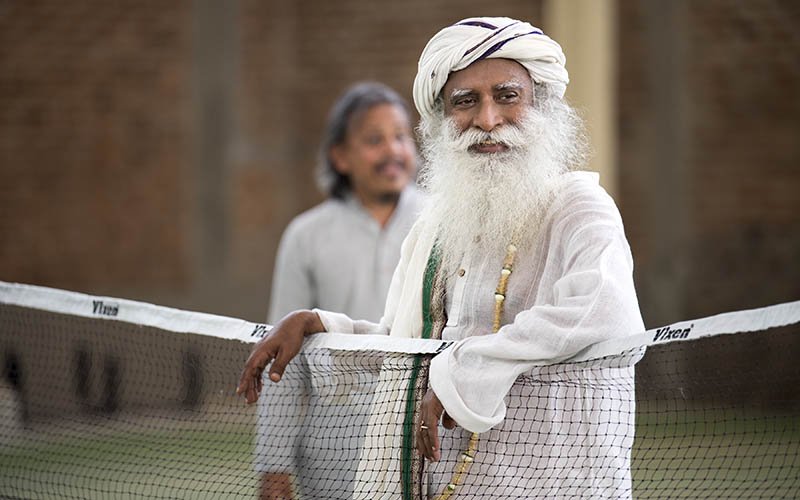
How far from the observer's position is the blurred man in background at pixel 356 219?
4551mm

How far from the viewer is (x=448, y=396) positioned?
8.02 ft

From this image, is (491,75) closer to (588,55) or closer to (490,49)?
(490,49)

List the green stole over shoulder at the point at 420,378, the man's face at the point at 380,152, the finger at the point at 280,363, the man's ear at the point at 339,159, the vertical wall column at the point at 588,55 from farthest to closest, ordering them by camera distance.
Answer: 1. the vertical wall column at the point at 588,55
2. the man's ear at the point at 339,159
3. the man's face at the point at 380,152
4. the finger at the point at 280,363
5. the green stole over shoulder at the point at 420,378

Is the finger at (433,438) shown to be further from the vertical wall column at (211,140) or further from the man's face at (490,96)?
the vertical wall column at (211,140)

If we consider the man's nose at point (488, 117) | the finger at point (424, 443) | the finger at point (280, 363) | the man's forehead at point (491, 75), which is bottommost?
the finger at point (424, 443)

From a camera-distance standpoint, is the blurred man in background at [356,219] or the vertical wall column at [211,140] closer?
the blurred man in background at [356,219]

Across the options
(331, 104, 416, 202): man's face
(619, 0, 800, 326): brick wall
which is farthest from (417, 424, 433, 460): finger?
(619, 0, 800, 326): brick wall

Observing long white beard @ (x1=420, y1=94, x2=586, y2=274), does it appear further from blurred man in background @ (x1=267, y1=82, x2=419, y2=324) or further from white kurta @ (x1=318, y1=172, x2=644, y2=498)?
blurred man in background @ (x1=267, y1=82, x2=419, y2=324)

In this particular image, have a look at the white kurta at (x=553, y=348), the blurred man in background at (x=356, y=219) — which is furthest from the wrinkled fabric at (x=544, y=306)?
the blurred man in background at (x=356, y=219)

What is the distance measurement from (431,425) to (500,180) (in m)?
0.75

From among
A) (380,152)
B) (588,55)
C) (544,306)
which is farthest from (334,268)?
(588,55)

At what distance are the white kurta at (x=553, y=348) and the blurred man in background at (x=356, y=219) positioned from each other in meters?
1.70

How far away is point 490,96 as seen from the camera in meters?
2.77

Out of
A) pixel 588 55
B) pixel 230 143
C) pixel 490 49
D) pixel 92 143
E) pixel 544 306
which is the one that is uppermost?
Answer: pixel 588 55
